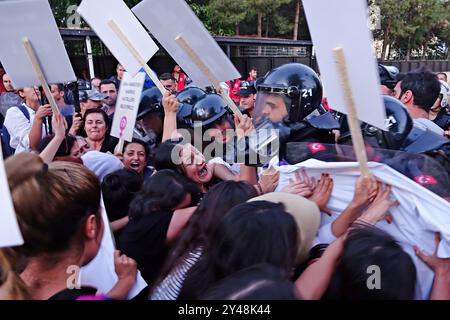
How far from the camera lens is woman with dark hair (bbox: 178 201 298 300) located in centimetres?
122

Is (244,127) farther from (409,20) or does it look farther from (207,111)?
(409,20)

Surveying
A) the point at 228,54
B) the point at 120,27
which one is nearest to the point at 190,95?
the point at 120,27

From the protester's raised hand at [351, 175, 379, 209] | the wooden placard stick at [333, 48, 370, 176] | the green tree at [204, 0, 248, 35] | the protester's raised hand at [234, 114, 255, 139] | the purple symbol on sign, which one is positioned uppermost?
the wooden placard stick at [333, 48, 370, 176]

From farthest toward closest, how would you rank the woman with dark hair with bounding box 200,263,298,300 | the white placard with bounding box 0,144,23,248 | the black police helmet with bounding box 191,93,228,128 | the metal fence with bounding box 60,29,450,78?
the metal fence with bounding box 60,29,450,78, the black police helmet with bounding box 191,93,228,128, the white placard with bounding box 0,144,23,248, the woman with dark hair with bounding box 200,263,298,300

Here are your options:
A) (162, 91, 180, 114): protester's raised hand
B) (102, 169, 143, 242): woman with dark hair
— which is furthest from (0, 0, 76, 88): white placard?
(102, 169, 143, 242): woman with dark hair

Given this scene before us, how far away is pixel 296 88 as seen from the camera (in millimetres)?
2645

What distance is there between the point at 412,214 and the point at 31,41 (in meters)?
2.28

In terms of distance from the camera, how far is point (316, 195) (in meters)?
1.68

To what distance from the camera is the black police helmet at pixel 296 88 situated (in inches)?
104

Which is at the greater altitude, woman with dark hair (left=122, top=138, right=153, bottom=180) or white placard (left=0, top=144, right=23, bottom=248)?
white placard (left=0, top=144, right=23, bottom=248)

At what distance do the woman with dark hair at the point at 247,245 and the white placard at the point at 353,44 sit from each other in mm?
440

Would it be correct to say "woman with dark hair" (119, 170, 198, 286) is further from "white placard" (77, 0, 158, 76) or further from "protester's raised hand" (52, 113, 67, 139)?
"white placard" (77, 0, 158, 76)

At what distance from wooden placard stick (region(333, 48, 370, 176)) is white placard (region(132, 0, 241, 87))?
3.99 ft
